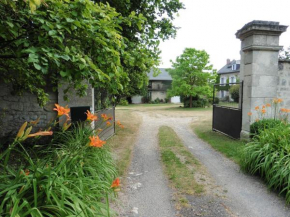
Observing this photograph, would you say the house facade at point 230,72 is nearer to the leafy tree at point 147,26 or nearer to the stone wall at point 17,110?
the leafy tree at point 147,26

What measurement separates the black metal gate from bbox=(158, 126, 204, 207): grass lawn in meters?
1.97

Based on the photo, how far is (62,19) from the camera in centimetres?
252

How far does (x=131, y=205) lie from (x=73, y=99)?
13.8 ft

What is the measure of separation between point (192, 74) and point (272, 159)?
65.3 ft

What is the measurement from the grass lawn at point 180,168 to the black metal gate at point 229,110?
1.97 meters

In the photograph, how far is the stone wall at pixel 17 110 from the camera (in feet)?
20.2

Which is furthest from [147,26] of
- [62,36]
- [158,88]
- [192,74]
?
[158,88]

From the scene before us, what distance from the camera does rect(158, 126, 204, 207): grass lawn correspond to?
142 inches

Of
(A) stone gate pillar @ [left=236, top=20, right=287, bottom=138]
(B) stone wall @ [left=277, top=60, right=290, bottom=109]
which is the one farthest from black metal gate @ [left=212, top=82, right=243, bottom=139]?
(B) stone wall @ [left=277, top=60, right=290, bottom=109]

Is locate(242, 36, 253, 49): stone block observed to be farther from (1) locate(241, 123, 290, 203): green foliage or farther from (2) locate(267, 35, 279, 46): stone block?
(1) locate(241, 123, 290, 203): green foliage

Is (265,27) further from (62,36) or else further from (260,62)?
(62,36)

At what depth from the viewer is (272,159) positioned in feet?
11.9

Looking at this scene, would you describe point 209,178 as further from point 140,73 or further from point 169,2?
point 169,2

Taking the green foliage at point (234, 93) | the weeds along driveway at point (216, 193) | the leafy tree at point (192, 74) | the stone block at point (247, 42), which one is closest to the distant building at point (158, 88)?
the leafy tree at point (192, 74)
